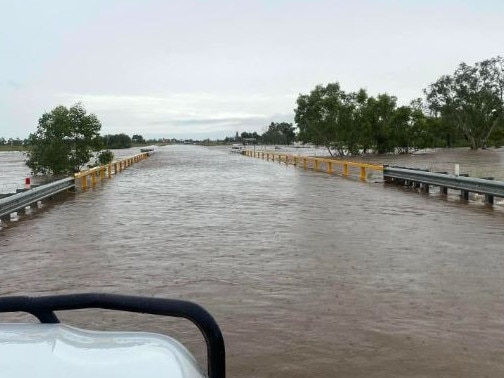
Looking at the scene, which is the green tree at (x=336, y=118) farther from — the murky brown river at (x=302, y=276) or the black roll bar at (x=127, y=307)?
the black roll bar at (x=127, y=307)

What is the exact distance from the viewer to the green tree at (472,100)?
9269 centimetres

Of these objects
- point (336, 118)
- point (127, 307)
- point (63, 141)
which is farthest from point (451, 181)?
point (336, 118)

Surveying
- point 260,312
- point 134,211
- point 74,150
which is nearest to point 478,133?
point 74,150

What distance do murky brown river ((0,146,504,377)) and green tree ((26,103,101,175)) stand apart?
23914mm

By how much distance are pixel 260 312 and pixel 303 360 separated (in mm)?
1338

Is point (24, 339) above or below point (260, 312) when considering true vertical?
above

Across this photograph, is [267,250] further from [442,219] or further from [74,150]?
[74,150]

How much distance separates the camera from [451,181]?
60.0ft

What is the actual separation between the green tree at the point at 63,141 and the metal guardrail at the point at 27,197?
19.0 m

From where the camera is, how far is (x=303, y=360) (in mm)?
5086

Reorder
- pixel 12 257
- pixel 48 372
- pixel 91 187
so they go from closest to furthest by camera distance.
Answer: pixel 48 372, pixel 12 257, pixel 91 187

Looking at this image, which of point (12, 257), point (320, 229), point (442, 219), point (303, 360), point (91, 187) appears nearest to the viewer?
point (303, 360)

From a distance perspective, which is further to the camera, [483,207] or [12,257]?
[483,207]

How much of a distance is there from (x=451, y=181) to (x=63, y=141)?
88.1 feet
